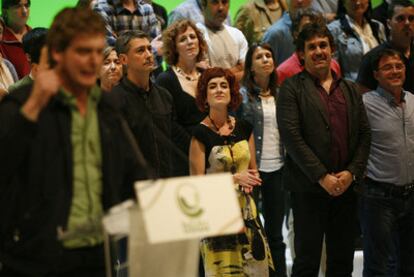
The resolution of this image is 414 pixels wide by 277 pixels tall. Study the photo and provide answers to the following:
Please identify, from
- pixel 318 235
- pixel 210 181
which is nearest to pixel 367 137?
pixel 318 235

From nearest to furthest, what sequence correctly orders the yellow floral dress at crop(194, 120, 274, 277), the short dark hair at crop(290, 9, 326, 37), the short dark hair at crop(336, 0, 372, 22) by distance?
the yellow floral dress at crop(194, 120, 274, 277)
the short dark hair at crop(290, 9, 326, 37)
the short dark hair at crop(336, 0, 372, 22)

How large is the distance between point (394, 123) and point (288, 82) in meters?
0.70

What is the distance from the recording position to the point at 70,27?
2.66m

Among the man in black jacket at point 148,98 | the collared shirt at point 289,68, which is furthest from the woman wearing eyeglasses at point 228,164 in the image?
the collared shirt at point 289,68

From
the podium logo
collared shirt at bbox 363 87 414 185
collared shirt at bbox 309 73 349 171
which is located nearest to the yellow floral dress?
collared shirt at bbox 309 73 349 171

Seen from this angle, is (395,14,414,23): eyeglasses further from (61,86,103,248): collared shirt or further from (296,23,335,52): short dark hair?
(61,86,103,248): collared shirt

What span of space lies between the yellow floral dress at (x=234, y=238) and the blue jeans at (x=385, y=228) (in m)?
0.76

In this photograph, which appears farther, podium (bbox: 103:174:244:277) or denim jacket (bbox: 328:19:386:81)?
denim jacket (bbox: 328:19:386:81)

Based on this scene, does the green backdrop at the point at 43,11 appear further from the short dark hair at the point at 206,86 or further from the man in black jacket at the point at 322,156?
the man in black jacket at the point at 322,156

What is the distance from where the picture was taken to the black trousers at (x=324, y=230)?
4738mm

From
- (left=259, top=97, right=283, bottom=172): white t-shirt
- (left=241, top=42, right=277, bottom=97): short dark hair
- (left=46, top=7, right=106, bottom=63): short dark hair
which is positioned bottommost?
(left=259, top=97, right=283, bottom=172): white t-shirt

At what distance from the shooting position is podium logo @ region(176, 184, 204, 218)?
8.75ft

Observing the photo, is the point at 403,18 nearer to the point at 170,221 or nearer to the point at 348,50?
the point at 348,50

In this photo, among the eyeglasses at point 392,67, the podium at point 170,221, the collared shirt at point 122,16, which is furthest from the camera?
the collared shirt at point 122,16
